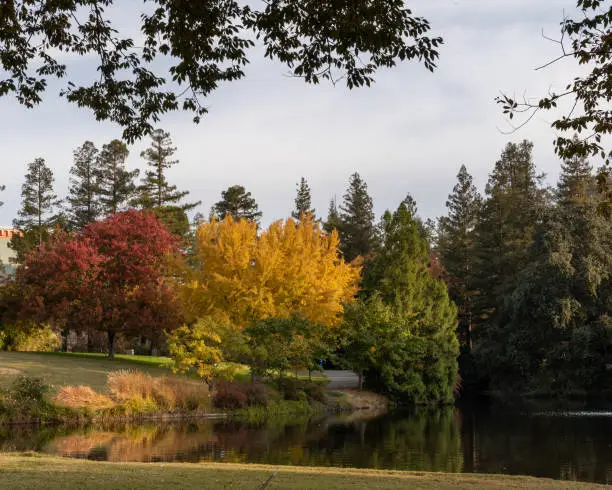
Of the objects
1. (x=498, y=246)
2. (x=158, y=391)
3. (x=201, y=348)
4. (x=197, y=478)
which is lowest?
(x=197, y=478)

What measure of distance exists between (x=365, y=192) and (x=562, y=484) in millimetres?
58296

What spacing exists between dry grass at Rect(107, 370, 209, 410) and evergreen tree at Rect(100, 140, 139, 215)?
4083 cm

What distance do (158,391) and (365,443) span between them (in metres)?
10.1

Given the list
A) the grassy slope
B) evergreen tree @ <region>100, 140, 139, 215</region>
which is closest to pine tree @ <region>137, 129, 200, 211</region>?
evergreen tree @ <region>100, 140, 139, 215</region>

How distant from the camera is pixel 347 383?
42125mm

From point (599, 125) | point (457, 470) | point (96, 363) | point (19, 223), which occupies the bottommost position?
point (457, 470)

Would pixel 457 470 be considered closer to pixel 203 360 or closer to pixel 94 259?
pixel 203 360

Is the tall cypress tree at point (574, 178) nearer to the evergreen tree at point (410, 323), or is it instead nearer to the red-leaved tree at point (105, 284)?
the evergreen tree at point (410, 323)

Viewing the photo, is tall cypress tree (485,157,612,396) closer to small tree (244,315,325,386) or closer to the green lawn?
small tree (244,315,325,386)

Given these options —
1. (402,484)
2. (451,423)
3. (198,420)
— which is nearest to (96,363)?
(198,420)

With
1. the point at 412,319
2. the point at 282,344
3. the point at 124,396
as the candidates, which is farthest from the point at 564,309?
the point at 124,396

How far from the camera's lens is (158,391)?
29.8 m

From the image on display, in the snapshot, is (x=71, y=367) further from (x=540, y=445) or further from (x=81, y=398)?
(x=540, y=445)

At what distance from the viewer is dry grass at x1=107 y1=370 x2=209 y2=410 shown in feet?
94.7
